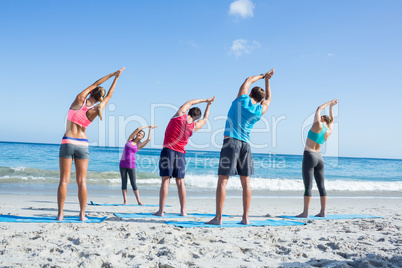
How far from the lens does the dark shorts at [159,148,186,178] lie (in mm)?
4801

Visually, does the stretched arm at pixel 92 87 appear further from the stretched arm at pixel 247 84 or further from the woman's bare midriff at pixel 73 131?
the stretched arm at pixel 247 84

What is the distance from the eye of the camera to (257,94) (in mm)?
4316

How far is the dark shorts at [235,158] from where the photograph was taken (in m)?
4.11

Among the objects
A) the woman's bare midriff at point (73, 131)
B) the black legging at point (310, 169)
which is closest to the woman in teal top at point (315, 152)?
the black legging at point (310, 169)

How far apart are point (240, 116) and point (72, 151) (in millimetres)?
2210

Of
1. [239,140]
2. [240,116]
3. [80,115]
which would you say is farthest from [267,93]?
[80,115]

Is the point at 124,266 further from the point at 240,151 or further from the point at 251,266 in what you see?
the point at 240,151

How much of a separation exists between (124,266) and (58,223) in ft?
6.29

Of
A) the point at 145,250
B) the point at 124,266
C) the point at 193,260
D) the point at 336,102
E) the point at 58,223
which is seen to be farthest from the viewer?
the point at 336,102

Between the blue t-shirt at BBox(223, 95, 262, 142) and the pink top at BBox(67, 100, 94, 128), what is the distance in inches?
72.2

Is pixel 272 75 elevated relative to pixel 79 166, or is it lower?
elevated

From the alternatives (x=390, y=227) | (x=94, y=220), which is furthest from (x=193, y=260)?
(x=390, y=227)

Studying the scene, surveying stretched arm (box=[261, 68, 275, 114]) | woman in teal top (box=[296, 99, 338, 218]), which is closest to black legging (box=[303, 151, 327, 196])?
woman in teal top (box=[296, 99, 338, 218])

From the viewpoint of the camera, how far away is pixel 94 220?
415cm
